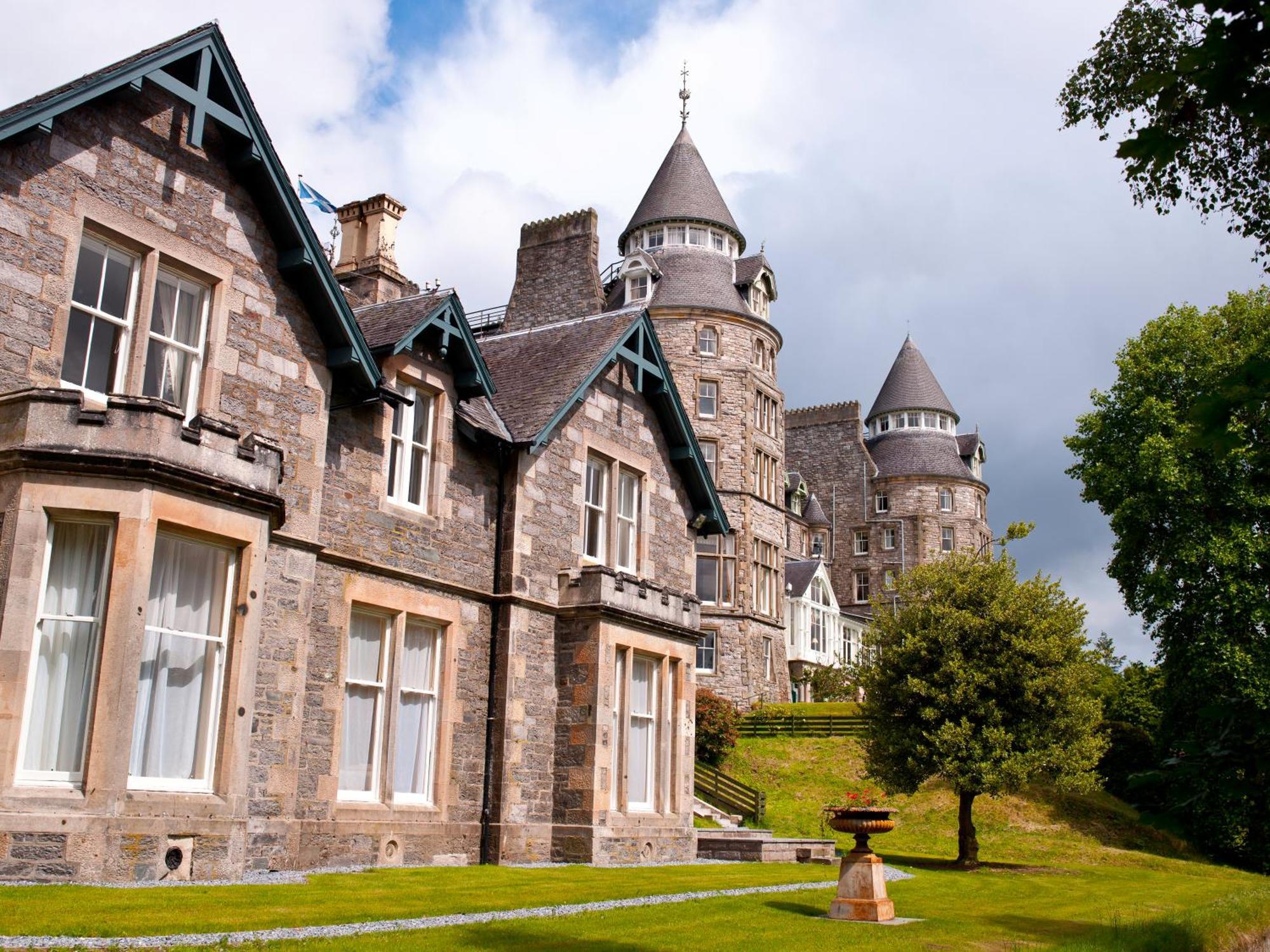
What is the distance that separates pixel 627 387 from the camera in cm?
2362

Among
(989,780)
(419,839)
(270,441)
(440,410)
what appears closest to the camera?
(270,441)

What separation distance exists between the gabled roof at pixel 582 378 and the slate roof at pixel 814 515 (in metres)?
52.3

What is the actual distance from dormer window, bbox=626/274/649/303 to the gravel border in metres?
40.2

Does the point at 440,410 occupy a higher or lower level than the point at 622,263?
lower

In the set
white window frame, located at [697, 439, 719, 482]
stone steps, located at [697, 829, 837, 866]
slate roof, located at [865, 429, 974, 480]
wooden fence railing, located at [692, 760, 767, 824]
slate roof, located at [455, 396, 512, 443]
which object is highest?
slate roof, located at [865, 429, 974, 480]

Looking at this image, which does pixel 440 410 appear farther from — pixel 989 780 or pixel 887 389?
pixel 887 389

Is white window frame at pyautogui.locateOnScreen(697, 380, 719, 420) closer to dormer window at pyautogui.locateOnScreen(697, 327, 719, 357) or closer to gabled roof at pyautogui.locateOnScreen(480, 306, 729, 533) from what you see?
dormer window at pyautogui.locateOnScreen(697, 327, 719, 357)

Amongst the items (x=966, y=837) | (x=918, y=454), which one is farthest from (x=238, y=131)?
(x=918, y=454)

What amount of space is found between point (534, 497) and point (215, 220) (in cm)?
737

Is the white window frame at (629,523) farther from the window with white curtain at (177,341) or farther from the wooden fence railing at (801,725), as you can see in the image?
the wooden fence railing at (801,725)

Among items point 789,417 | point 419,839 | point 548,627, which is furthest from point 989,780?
point 789,417

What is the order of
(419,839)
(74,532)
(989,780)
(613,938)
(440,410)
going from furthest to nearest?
(989,780) < (440,410) < (419,839) < (74,532) < (613,938)

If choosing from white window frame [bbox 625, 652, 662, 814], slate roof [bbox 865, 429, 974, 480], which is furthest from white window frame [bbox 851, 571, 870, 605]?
white window frame [bbox 625, 652, 662, 814]

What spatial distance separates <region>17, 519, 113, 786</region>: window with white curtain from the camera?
40.6ft
